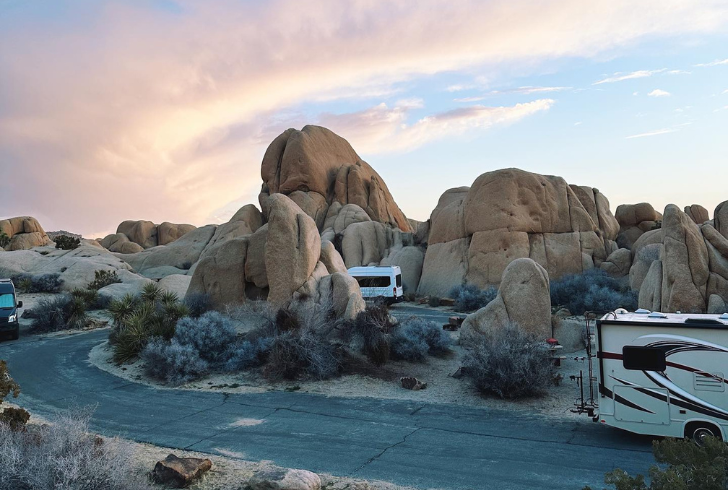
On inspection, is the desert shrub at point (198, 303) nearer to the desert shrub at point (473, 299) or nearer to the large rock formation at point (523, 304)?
the large rock formation at point (523, 304)

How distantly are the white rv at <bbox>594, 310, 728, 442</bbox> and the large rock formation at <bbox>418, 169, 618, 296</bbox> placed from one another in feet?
72.1

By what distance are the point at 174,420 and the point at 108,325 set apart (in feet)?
57.9

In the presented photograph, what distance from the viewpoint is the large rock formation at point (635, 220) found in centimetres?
4059

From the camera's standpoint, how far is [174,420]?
11.7 metres

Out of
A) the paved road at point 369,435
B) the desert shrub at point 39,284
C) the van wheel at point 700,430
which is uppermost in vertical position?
the desert shrub at point 39,284

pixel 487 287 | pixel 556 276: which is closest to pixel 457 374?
pixel 487 287

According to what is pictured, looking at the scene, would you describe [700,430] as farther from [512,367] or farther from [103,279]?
[103,279]

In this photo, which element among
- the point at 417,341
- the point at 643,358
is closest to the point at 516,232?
the point at 417,341

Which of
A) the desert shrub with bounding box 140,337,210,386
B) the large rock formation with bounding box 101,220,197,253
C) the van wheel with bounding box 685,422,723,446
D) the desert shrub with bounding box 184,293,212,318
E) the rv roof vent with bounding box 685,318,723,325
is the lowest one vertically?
the van wheel with bounding box 685,422,723,446

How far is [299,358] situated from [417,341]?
150 inches

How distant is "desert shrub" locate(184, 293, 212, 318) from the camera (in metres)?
Answer: 21.7

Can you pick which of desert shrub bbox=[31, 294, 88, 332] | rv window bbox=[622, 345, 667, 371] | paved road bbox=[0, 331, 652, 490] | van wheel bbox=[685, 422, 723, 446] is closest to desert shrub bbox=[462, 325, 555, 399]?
paved road bbox=[0, 331, 652, 490]

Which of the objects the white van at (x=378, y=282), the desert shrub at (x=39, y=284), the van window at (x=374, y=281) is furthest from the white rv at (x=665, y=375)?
the desert shrub at (x=39, y=284)

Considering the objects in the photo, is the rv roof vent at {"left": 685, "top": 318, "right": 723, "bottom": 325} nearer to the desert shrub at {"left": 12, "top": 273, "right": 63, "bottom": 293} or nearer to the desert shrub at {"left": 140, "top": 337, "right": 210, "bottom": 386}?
the desert shrub at {"left": 140, "top": 337, "right": 210, "bottom": 386}
